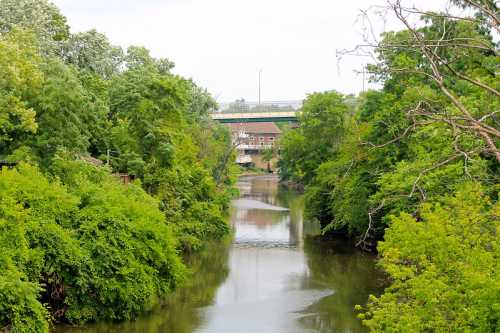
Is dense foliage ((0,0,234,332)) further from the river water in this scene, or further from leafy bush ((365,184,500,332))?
leafy bush ((365,184,500,332))

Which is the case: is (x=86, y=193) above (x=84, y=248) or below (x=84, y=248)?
above

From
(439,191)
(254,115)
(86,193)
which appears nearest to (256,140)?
(254,115)

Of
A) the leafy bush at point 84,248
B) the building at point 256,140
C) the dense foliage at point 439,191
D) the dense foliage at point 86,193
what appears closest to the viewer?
the dense foliage at point 439,191

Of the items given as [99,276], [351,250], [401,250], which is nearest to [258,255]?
[351,250]

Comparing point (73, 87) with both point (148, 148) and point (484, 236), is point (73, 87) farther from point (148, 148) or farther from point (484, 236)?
point (484, 236)

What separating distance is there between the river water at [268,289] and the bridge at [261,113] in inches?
1872

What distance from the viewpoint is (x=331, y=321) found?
23.1 m

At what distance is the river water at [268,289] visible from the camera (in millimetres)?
22344

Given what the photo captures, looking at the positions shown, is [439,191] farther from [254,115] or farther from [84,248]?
[254,115]

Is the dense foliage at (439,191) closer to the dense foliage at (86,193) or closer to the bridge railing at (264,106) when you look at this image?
the dense foliage at (86,193)

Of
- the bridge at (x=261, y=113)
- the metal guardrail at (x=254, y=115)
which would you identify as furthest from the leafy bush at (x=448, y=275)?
the metal guardrail at (x=254, y=115)

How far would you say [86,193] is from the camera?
73.7ft

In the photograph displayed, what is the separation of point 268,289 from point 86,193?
9.28m

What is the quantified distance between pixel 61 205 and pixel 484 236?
1258 cm
